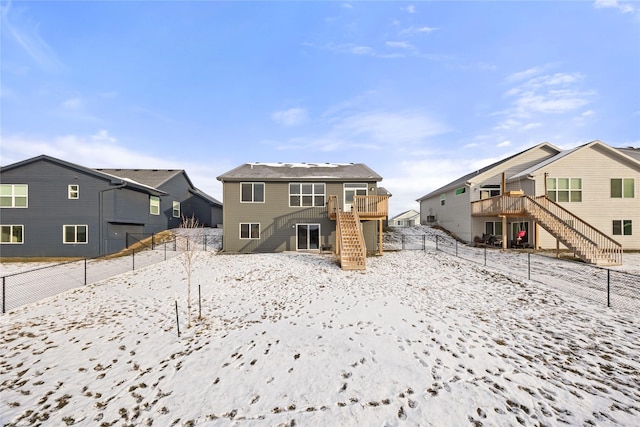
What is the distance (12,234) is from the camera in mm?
17016

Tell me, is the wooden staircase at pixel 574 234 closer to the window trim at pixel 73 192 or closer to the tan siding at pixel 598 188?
the tan siding at pixel 598 188

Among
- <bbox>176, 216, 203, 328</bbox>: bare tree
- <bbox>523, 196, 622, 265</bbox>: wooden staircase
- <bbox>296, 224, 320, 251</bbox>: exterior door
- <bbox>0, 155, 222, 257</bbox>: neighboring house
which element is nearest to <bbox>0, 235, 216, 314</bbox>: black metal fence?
<bbox>176, 216, 203, 328</bbox>: bare tree

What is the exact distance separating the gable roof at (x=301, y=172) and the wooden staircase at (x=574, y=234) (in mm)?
11368

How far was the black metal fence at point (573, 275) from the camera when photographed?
815 centimetres

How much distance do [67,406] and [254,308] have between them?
4311mm

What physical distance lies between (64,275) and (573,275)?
24.5 m

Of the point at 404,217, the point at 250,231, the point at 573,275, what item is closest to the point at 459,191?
the point at 573,275

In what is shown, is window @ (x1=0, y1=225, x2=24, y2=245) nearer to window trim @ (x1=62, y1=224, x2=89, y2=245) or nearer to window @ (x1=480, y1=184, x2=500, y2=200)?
window trim @ (x1=62, y1=224, x2=89, y2=245)

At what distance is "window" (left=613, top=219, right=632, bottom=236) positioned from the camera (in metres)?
19.0

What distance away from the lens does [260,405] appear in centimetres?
377

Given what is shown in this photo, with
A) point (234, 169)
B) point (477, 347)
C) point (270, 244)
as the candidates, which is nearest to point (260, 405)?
point (477, 347)

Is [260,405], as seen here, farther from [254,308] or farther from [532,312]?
[532,312]

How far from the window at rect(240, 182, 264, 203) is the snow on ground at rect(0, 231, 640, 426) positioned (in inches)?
387

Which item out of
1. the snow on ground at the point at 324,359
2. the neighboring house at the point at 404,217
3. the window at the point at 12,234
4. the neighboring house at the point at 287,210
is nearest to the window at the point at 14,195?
the window at the point at 12,234
